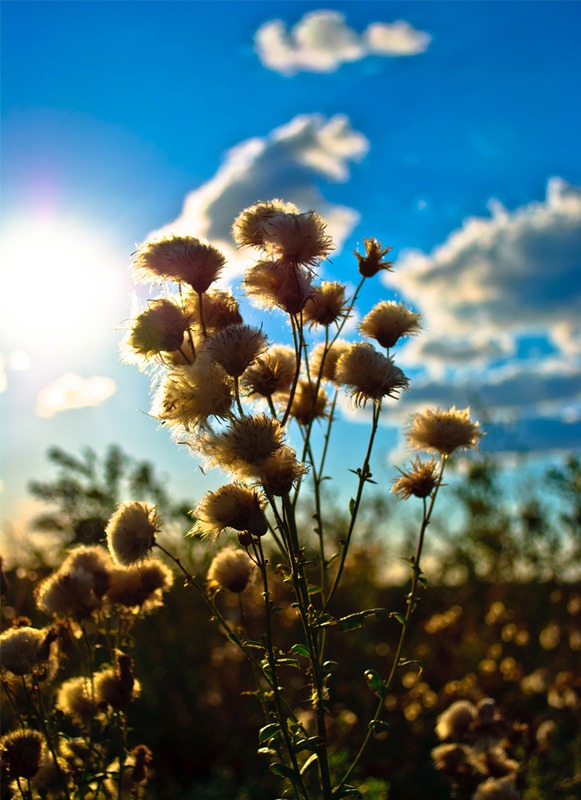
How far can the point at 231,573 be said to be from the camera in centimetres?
233

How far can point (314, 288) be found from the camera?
213 cm

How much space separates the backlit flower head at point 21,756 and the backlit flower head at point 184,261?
4.79ft

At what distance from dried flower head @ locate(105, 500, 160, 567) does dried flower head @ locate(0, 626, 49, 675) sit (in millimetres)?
446

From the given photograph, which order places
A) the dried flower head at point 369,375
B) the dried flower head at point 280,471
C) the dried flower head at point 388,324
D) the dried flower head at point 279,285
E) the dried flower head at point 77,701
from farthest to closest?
the dried flower head at point 77,701, the dried flower head at point 388,324, the dried flower head at point 369,375, the dried flower head at point 279,285, the dried flower head at point 280,471

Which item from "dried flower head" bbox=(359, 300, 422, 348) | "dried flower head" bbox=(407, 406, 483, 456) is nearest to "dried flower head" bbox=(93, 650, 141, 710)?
"dried flower head" bbox=(407, 406, 483, 456)

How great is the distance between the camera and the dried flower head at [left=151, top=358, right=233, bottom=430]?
187 cm

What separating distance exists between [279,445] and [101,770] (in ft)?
4.43

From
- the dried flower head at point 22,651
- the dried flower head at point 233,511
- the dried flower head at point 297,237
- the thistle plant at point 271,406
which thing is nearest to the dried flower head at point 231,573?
the thistle plant at point 271,406

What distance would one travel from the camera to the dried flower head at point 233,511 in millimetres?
1865

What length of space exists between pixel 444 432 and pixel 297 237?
0.85 meters

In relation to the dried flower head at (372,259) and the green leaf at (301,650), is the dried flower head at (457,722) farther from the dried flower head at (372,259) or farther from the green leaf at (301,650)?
the dried flower head at (372,259)

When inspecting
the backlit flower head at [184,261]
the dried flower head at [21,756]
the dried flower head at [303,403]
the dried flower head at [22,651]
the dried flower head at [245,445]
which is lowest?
the dried flower head at [21,756]

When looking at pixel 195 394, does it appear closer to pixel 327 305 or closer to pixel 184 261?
pixel 184 261

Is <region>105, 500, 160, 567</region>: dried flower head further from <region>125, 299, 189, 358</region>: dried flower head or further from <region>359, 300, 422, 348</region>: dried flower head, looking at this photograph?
<region>359, 300, 422, 348</region>: dried flower head
